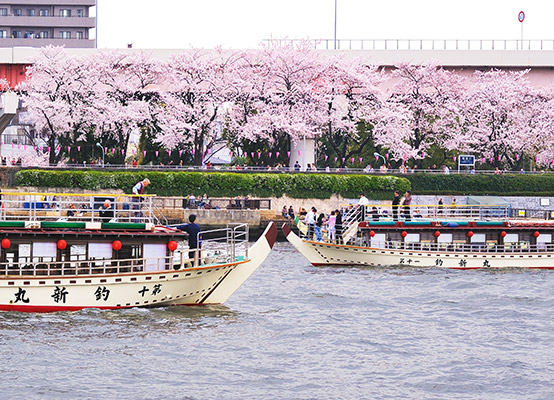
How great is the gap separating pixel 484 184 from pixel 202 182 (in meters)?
22.3

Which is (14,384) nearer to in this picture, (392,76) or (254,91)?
(254,91)

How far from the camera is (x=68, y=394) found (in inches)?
798

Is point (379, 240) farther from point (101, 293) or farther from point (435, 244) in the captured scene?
point (101, 293)

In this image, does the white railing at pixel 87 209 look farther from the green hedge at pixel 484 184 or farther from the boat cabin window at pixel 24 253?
the green hedge at pixel 484 184

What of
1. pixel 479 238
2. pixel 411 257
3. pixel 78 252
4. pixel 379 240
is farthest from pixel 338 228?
pixel 78 252

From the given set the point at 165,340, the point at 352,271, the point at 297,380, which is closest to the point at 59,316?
the point at 165,340

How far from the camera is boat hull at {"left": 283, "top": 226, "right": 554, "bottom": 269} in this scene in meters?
41.6

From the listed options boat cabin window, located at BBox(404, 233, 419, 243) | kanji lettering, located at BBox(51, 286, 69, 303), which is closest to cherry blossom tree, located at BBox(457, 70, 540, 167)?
boat cabin window, located at BBox(404, 233, 419, 243)

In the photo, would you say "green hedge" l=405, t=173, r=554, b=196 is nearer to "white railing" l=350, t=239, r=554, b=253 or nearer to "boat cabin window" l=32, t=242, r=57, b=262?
"white railing" l=350, t=239, r=554, b=253

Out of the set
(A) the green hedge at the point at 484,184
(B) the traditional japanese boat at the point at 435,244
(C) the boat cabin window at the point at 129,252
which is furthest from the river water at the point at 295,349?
(A) the green hedge at the point at 484,184

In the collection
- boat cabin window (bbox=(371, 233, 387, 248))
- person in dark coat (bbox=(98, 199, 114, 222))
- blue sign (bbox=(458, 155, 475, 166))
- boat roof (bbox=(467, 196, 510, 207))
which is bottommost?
boat cabin window (bbox=(371, 233, 387, 248))

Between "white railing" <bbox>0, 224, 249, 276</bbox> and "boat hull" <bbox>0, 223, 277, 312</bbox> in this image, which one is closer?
"boat hull" <bbox>0, 223, 277, 312</bbox>

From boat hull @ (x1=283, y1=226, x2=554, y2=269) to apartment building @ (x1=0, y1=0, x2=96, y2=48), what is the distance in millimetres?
92867

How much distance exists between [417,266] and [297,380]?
20498 mm
